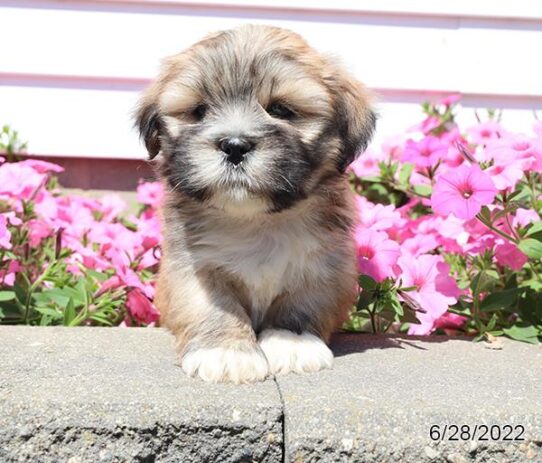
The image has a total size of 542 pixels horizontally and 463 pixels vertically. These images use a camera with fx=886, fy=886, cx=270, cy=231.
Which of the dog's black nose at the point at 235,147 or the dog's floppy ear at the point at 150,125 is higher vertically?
the dog's black nose at the point at 235,147

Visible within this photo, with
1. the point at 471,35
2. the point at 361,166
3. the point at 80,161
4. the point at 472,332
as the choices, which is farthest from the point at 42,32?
the point at 472,332

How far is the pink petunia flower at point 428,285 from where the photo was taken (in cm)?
334

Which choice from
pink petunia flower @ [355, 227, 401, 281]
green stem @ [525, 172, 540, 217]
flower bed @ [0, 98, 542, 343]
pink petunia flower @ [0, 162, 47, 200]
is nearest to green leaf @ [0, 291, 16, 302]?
flower bed @ [0, 98, 542, 343]

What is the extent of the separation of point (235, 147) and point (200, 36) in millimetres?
2476

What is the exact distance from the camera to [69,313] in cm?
342

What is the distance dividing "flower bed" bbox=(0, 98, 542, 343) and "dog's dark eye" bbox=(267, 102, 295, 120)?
27.0 inches

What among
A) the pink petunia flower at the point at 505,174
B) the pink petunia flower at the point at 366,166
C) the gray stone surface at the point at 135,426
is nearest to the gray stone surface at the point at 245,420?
the gray stone surface at the point at 135,426

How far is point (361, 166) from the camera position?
4766 mm

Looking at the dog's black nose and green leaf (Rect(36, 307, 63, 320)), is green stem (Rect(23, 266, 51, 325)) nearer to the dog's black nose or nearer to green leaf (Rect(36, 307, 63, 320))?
green leaf (Rect(36, 307, 63, 320))

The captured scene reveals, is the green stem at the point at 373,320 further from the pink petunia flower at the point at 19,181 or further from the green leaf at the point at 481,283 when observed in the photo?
the pink petunia flower at the point at 19,181

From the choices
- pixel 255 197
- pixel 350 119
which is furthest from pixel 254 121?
pixel 350 119

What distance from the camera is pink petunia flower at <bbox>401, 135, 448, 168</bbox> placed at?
13.9 feet

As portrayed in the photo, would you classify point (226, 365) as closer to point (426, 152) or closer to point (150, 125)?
point (150, 125)

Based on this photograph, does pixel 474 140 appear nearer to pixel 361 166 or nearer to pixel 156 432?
pixel 361 166
